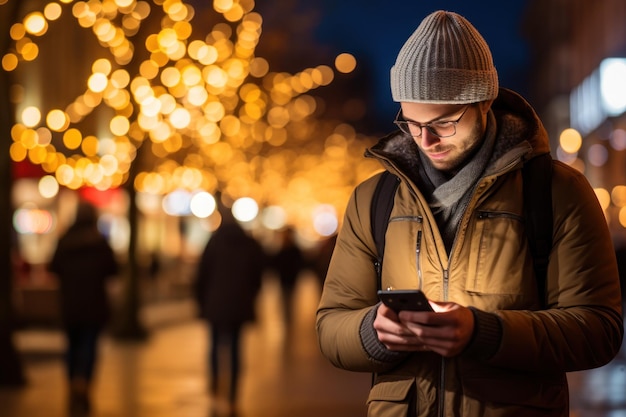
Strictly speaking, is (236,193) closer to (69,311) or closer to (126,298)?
(126,298)

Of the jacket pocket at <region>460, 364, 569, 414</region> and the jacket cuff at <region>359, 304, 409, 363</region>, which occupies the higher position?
the jacket cuff at <region>359, 304, 409, 363</region>

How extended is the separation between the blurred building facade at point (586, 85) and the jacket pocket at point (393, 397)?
124 ft

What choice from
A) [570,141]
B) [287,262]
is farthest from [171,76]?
[570,141]

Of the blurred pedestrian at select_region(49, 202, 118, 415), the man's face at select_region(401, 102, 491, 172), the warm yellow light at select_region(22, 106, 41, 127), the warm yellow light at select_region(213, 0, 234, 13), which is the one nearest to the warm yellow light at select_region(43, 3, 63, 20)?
the warm yellow light at select_region(213, 0, 234, 13)

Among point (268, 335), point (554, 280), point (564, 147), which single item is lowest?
point (268, 335)

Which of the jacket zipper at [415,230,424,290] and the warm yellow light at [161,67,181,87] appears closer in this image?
the jacket zipper at [415,230,424,290]

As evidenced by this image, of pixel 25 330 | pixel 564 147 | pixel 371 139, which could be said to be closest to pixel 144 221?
pixel 25 330

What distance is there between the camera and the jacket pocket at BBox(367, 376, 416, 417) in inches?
141

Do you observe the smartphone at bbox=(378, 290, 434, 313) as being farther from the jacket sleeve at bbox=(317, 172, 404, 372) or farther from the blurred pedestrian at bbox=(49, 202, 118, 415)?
the blurred pedestrian at bbox=(49, 202, 118, 415)

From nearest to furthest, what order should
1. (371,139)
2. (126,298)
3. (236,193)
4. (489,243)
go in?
(489,243) → (126,298) → (236,193) → (371,139)

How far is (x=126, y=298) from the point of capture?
22.1 m

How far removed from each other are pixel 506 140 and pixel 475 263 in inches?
15.5

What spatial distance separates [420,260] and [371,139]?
91085 mm


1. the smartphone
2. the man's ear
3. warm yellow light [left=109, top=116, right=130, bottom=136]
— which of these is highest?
warm yellow light [left=109, top=116, right=130, bottom=136]
